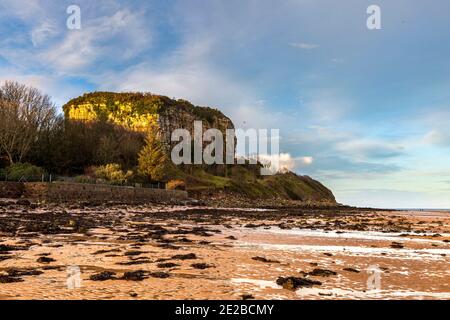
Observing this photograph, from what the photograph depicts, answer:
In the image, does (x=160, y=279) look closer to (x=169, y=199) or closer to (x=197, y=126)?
(x=169, y=199)

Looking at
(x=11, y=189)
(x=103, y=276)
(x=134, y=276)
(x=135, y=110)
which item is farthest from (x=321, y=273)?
(x=135, y=110)

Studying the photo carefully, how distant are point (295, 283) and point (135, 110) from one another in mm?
98868

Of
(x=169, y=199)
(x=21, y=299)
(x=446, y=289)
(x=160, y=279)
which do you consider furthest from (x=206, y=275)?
(x=169, y=199)

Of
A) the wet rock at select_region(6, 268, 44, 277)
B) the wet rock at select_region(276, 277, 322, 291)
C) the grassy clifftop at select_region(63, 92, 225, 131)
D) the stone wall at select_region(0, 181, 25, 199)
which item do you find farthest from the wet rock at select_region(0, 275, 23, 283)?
the grassy clifftop at select_region(63, 92, 225, 131)

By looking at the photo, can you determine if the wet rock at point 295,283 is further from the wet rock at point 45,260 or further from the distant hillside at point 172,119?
the distant hillside at point 172,119

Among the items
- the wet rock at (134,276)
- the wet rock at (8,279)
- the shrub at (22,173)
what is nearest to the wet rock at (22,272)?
the wet rock at (8,279)

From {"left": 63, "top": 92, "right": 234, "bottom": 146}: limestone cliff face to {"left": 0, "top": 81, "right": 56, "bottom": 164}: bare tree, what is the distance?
165 feet

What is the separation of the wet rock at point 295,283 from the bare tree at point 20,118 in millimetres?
39675

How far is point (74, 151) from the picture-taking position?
2031 inches

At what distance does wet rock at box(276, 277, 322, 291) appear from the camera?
17.9ft

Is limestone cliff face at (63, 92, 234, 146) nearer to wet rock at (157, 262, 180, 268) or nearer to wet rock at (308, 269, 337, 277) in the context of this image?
wet rock at (157, 262, 180, 268)

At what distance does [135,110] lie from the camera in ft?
330

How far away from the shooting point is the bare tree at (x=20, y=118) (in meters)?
39.4

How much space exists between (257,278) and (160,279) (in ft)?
4.73
